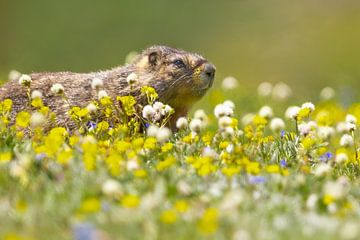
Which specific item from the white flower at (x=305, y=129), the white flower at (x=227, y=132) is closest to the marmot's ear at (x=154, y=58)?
the white flower at (x=305, y=129)

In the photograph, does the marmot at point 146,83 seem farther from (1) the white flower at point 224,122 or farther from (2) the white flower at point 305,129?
(1) the white flower at point 224,122

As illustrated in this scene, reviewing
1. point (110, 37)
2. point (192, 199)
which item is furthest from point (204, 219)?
point (110, 37)

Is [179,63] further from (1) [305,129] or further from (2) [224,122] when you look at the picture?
(2) [224,122]

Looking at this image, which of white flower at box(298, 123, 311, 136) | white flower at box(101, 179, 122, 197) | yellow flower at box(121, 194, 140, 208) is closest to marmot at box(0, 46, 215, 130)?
white flower at box(298, 123, 311, 136)

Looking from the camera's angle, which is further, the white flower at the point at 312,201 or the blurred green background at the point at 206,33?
the blurred green background at the point at 206,33

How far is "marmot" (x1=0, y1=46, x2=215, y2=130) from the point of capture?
9.98m

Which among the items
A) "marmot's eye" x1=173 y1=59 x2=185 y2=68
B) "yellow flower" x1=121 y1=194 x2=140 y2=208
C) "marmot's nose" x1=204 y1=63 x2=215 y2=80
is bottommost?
"yellow flower" x1=121 y1=194 x2=140 y2=208

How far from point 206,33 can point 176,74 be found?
21.1 meters

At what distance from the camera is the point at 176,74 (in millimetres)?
10133

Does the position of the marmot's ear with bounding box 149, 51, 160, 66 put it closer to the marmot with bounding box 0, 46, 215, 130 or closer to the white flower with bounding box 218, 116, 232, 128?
the marmot with bounding box 0, 46, 215, 130

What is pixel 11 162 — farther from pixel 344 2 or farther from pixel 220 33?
pixel 344 2

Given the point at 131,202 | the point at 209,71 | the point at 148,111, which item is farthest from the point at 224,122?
the point at 209,71

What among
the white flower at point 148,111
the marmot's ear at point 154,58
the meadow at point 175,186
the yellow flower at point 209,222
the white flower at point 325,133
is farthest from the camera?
the marmot's ear at point 154,58

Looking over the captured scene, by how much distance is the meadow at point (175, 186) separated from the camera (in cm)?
504
